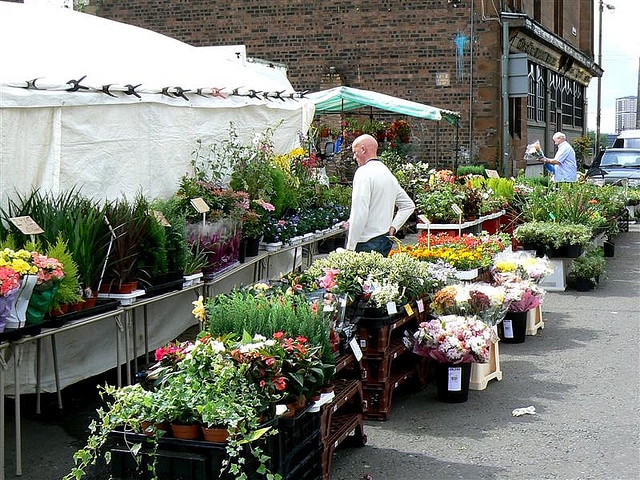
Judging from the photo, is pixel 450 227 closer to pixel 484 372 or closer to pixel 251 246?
pixel 251 246

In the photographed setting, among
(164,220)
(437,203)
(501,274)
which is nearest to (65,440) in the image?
(164,220)

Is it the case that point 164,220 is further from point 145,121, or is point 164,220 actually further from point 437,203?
point 437,203

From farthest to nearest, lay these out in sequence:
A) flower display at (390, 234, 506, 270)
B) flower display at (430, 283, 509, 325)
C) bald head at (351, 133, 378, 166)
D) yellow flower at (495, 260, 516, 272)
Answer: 1. yellow flower at (495, 260, 516, 272)
2. flower display at (390, 234, 506, 270)
3. bald head at (351, 133, 378, 166)
4. flower display at (430, 283, 509, 325)

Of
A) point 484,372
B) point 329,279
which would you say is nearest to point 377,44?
point 484,372

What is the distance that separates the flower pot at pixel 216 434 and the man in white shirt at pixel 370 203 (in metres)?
4.04

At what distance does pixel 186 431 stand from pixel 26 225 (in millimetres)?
2214

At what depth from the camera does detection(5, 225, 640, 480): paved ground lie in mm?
5820

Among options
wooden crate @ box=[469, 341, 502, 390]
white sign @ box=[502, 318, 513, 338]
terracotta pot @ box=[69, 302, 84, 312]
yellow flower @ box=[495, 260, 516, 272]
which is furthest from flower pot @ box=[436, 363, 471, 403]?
terracotta pot @ box=[69, 302, 84, 312]

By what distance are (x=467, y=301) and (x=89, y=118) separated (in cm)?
336

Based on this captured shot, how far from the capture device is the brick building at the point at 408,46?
21703 millimetres

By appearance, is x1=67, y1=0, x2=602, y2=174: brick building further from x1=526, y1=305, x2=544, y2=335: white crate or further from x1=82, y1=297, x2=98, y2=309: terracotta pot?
x1=82, y1=297, x2=98, y2=309: terracotta pot

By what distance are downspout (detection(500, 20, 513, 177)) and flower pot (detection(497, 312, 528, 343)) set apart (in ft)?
37.7

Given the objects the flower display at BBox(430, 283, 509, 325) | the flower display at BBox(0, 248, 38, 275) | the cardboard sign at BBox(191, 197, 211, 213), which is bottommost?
the flower display at BBox(430, 283, 509, 325)

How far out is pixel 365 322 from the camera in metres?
6.68
